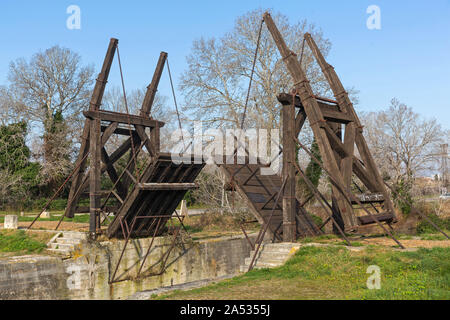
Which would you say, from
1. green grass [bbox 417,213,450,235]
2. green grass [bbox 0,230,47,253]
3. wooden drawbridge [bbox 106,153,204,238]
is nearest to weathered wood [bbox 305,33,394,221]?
green grass [bbox 417,213,450,235]

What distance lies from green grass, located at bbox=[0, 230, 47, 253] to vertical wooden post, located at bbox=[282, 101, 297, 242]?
814 centimetres

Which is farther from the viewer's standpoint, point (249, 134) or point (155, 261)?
point (249, 134)

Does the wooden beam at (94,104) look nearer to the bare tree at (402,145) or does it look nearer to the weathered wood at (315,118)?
the weathered wood at (315,118)

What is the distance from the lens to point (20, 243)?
14695mm

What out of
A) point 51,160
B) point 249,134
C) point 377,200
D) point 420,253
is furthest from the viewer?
point 51,160

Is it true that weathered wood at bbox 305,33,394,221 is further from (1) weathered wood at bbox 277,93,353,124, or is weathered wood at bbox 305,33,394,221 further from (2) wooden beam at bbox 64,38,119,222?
(2) wooden beam at bbox 64,38,119,222

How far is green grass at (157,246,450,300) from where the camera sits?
763 cm

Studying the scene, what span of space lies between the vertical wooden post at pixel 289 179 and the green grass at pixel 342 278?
181 centimetres

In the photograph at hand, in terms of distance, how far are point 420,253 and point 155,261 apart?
32.7ft

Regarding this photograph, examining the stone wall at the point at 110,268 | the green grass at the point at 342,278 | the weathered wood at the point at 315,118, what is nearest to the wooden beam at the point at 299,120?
the weathered wood at the point at 315,118

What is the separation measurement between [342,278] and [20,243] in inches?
434

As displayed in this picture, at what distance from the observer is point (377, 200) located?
490 inches

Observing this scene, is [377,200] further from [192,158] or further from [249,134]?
[249,134]
